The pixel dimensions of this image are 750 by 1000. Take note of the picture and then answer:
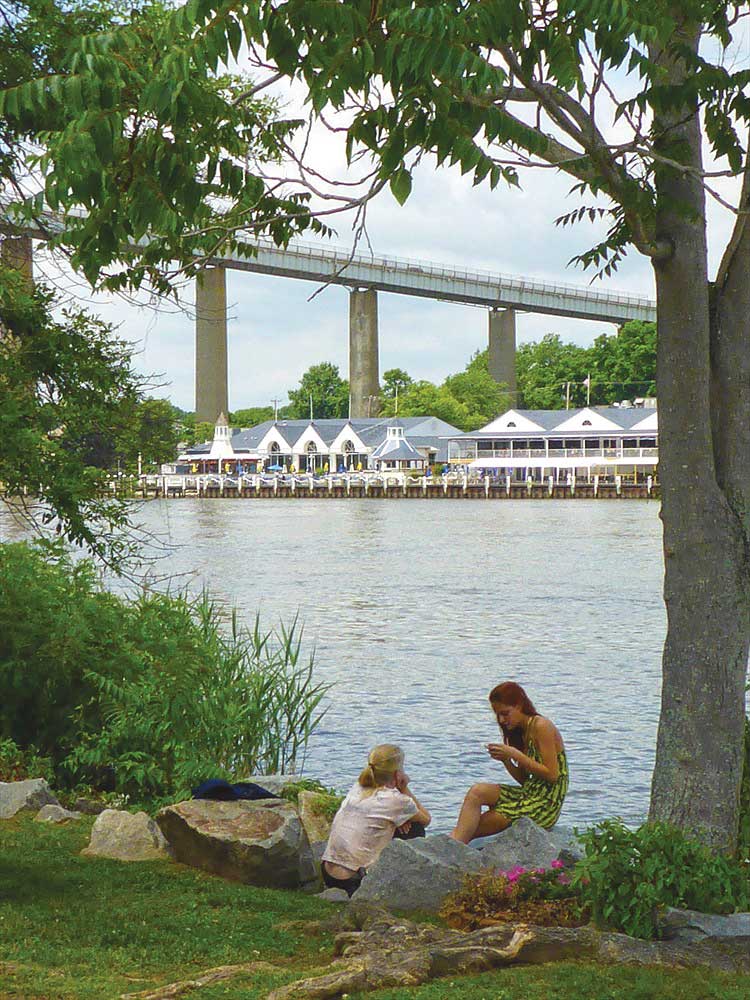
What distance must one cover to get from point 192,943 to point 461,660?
68.8ft

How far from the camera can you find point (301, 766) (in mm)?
16078

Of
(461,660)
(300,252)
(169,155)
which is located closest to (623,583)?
(461,660)

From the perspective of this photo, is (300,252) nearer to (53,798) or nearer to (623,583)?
(623,583)

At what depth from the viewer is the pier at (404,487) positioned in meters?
117

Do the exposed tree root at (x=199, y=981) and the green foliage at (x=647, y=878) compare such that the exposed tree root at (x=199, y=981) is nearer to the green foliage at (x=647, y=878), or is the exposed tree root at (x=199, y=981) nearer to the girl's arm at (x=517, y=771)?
the green foliage at (x=647, y=878)

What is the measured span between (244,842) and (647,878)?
2907 mm

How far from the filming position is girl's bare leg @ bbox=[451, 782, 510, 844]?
9.25 meters

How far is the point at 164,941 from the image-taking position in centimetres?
686

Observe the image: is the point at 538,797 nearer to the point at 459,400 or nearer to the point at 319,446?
the point at 319,446

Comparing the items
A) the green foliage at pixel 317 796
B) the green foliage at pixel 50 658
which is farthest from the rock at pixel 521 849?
the green foliage at pixel 50 658

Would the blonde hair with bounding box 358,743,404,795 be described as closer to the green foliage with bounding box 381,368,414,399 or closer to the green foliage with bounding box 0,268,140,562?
the green foliage with bounding box 0,268,140,562

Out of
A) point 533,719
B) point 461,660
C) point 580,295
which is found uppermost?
point 580,295

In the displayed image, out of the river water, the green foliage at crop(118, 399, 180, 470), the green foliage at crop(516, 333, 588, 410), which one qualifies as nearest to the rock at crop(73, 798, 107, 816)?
the river water

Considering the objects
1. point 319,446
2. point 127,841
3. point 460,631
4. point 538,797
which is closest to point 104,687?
point 127,841
